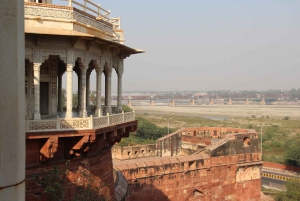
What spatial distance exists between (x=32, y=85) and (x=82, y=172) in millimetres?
2650

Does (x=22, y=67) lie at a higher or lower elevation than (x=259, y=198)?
higher

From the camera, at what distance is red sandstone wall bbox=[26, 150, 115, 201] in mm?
8258

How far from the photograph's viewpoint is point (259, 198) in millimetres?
23531

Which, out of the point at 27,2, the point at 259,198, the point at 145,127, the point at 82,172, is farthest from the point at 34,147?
the point at 145,127

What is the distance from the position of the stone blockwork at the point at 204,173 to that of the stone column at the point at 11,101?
14.4m

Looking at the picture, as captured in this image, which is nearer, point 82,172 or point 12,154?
point 12,154

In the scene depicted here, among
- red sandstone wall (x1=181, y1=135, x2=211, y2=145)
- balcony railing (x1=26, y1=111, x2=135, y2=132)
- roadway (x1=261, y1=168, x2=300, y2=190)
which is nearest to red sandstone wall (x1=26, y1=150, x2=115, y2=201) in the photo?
balcony railing (x1=26, y1=111, x2=135, y2=132)

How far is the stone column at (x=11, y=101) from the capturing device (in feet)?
10.5

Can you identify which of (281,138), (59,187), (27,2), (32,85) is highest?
(27,2)

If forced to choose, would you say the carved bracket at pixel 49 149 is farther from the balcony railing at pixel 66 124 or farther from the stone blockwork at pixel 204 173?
the stone blockwork at pixel 204 173

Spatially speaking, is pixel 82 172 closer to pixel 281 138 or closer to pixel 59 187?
pixel 59 187

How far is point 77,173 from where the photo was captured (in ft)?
30.6

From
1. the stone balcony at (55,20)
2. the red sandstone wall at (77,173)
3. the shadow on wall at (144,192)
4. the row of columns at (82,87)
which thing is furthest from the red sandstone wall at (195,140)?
the stone balcony at (55,20)

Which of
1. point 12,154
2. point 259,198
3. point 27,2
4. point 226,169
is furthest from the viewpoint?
point 259,198
